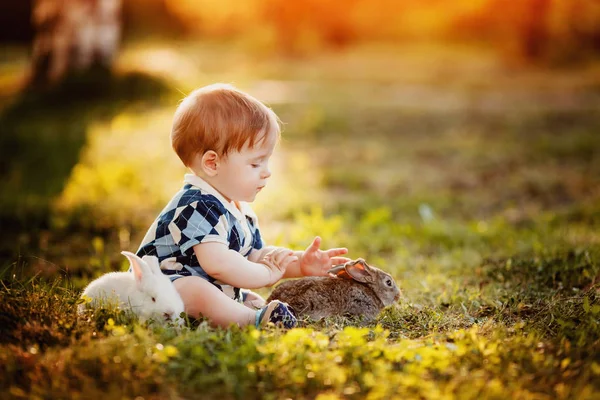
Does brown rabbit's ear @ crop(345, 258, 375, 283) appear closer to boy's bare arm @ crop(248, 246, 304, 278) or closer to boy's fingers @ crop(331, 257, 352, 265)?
boy's fingers @ crop(331, 257, 352, 265)

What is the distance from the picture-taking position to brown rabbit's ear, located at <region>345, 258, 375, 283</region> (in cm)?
378

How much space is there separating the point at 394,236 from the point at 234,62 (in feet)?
60.2

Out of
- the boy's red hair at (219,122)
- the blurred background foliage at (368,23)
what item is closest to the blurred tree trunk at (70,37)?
the blurred background foliage at (368,23)

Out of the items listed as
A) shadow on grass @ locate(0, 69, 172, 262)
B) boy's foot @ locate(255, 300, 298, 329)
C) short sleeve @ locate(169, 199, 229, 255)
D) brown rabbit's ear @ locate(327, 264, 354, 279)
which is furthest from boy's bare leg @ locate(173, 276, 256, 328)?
shadow on grass @ locate(0, 69, 172, 262)

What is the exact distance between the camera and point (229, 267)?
3.41 m

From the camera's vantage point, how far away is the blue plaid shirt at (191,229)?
→ 11.2 feet

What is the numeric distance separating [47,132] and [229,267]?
7330 millimetres

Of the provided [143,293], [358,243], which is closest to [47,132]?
[358,243]

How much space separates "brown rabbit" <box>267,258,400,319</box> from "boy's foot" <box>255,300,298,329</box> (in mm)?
228

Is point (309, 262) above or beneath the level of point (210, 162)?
beneath

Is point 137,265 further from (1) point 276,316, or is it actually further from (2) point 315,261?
(2) point 315,261

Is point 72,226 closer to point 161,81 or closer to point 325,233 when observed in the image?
point 325,233

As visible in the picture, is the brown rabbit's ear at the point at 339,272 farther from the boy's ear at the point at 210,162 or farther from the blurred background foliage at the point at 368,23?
the blurred background foliage at the point at 368,23

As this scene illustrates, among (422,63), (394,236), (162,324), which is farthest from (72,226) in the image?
(422,63)
